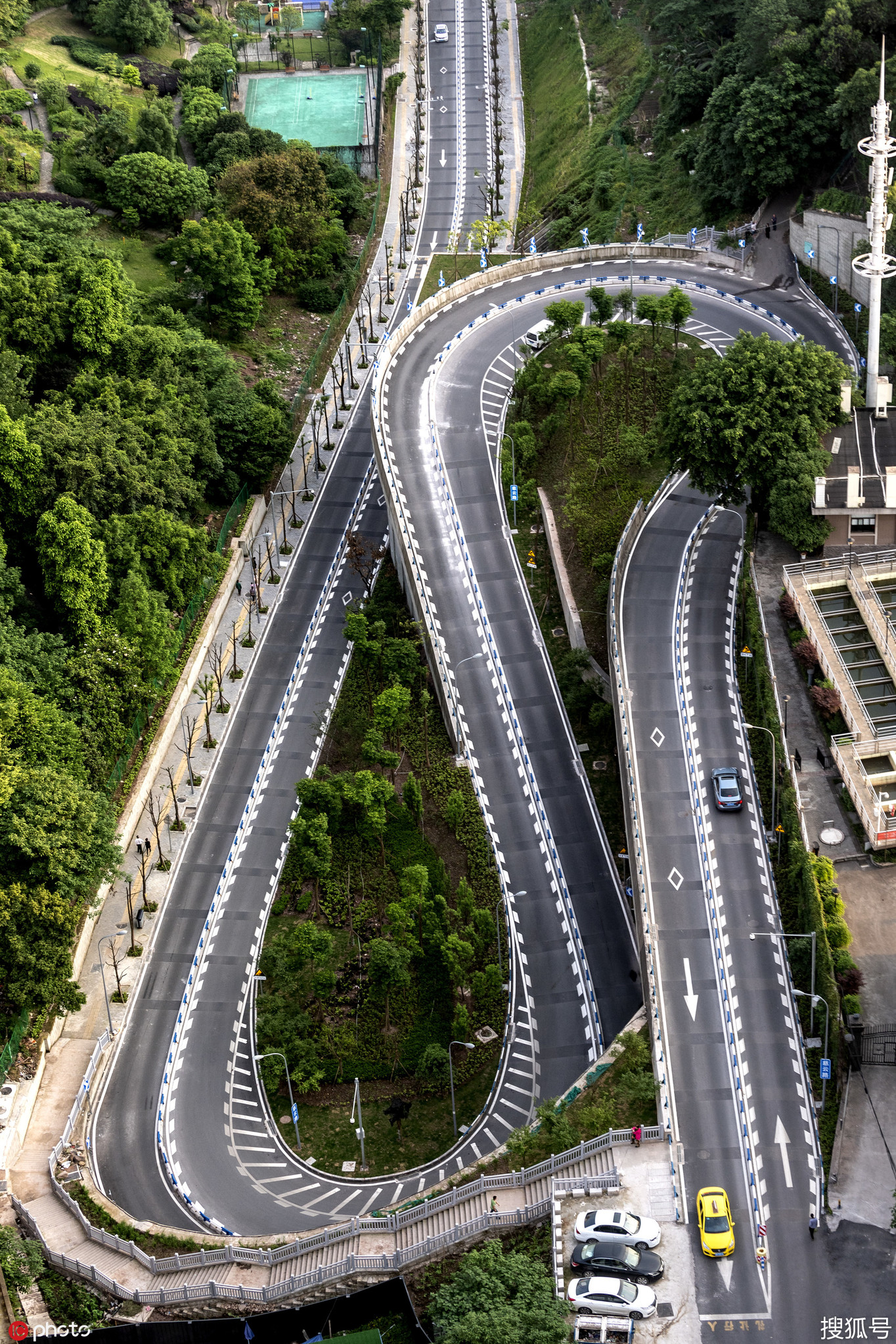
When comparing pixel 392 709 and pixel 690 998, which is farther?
pixel 392 709

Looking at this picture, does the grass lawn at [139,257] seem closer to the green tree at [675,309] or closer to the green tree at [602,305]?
the green tree at [602,305]

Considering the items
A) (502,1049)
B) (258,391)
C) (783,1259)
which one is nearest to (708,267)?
(258,391)

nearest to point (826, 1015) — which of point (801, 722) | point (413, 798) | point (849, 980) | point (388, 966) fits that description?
point (849, 980)

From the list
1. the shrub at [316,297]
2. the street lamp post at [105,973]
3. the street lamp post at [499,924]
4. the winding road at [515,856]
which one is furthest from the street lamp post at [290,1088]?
the shrub at [316,297]

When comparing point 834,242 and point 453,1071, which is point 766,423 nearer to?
point 834,242

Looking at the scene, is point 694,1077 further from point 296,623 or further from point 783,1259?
point 296,623

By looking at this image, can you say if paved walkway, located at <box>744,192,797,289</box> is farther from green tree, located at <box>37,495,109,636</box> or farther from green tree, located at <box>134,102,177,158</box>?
green tree, located at <box>37,495,109,636</box>
